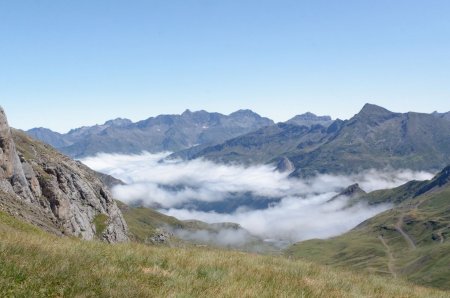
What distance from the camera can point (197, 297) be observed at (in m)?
10.7

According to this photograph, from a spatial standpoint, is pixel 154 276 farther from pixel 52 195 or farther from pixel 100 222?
pixel 100 222

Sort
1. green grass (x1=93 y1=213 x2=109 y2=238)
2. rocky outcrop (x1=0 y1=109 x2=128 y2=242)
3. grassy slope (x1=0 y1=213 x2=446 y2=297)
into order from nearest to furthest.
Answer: grassy slope (x1=0 y1=213 x2=446 y2=297) < rocky outcrop (x1=0 y1=109 x2=128 y2=242) < green grass (x1=93 y1=213 x2=109 y2=238)

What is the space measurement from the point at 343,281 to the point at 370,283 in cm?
168

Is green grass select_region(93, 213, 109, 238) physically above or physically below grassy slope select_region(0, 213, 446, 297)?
below

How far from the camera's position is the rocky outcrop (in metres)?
65.9

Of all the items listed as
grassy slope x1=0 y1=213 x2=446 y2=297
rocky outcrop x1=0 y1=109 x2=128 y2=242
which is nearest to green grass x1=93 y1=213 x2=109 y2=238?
rocky outcrop x1=0 y1=109 x2=128 y2=242

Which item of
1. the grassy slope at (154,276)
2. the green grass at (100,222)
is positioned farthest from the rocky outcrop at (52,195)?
the grassy slope at (154,276)

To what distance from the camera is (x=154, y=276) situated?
12.3 metres

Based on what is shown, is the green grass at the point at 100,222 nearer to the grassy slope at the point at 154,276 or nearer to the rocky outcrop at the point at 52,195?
the rocky outcrop at the point at 52,195

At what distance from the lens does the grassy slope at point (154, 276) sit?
32.7 ft

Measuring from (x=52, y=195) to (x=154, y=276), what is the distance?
9290 cm

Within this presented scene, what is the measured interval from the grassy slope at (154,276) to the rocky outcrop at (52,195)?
43432mm

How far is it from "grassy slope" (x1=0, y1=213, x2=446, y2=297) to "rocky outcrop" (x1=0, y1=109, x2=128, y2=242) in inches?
1710

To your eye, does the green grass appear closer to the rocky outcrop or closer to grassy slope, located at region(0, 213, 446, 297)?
the rocky outcrop
